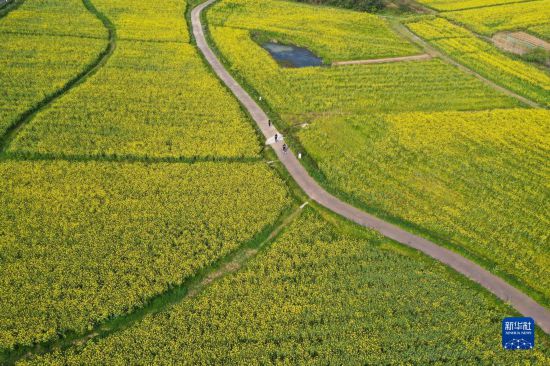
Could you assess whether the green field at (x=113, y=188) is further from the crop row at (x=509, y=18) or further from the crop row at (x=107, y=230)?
the crop row at (x=509, y=18)

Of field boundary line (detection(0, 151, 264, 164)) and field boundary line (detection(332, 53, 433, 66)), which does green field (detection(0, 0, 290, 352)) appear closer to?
field boundary line (detection(0, 151, 264, 164))

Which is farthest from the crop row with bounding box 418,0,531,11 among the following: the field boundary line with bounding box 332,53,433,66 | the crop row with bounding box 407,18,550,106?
the field boundary line with bounding box 332,53,433,66

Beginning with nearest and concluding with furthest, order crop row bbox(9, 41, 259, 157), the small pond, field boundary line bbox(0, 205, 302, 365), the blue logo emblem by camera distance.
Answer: field boundary line bbox(0, 205, 302, 365)
the blue logo emblem
crop row bbox(9, 41, 259, 157)
the small pond

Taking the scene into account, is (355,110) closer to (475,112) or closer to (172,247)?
(475,112)

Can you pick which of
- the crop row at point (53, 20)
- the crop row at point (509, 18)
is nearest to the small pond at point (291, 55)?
the crop row at point (53, 20)

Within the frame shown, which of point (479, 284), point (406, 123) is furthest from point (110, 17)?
point (479, 284)

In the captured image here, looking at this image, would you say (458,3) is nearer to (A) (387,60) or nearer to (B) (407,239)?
(A) (387,60)
